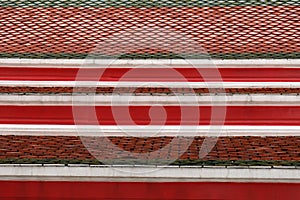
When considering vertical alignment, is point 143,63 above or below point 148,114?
above

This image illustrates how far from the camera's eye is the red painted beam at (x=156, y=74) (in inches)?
137

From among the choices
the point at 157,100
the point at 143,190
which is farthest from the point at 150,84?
the point at 143,190

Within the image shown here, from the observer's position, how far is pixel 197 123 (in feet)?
10.1

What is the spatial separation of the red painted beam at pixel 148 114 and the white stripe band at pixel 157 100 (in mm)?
31

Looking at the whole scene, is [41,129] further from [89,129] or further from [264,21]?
[264,21]

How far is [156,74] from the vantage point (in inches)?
139

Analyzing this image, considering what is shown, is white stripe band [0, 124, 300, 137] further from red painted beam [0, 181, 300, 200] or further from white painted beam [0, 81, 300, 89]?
red painted beam [0, 181, 300, 200]

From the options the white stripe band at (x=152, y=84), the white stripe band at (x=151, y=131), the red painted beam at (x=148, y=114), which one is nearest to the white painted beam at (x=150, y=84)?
the white stripe band at (x=152, y=84)

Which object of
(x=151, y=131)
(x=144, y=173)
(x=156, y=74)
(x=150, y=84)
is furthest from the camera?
(x=156, y=74)

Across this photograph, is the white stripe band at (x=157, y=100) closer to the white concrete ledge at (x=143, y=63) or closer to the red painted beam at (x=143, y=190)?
the white concrete ledge at (x=143, y=63)

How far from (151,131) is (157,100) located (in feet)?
1.42

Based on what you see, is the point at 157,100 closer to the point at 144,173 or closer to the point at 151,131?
the point at 151,131

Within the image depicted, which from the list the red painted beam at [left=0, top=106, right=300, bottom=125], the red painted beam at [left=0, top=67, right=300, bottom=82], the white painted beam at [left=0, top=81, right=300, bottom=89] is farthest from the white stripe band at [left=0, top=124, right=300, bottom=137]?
the red painted beam at [left=0, top=67, right=300, bottom=82]

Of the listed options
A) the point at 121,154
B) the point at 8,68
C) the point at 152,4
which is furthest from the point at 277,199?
the point at 8,68
